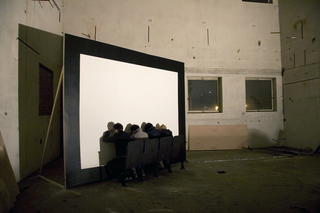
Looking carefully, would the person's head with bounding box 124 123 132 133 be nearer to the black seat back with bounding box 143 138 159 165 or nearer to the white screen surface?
the white screen surface

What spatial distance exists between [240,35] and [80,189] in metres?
7.21

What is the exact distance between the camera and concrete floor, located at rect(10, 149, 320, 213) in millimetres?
2506

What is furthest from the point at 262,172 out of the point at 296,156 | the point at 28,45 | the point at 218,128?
the point at 28,45

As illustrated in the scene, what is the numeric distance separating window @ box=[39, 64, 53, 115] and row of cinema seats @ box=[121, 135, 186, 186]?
2769mm

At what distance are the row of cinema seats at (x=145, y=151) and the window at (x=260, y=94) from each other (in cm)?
437

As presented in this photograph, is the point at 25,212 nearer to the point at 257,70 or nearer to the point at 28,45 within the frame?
the point at 28,45

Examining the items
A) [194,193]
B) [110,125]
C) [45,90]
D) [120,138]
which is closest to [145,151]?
[120,138]

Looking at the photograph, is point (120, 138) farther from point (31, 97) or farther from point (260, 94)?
point (260, 94)

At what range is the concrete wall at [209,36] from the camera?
21.6 ft

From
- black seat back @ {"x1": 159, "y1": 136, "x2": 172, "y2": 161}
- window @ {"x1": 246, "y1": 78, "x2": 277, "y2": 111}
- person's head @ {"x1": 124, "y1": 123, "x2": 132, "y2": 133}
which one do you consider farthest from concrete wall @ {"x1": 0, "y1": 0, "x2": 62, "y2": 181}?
window @ {"x1": 246, "y1": 78, "x2": 277, "y2": 111}

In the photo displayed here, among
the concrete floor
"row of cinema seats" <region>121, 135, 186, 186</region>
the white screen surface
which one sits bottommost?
the concrete floor

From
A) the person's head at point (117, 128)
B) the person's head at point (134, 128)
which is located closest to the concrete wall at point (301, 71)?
the person's head at point (134, 128)

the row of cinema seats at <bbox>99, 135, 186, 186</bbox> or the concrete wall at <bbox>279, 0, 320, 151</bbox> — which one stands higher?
the concrete wall at <bbox>279, 0, 320, 151</bbox>

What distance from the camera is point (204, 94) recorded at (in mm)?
7207
